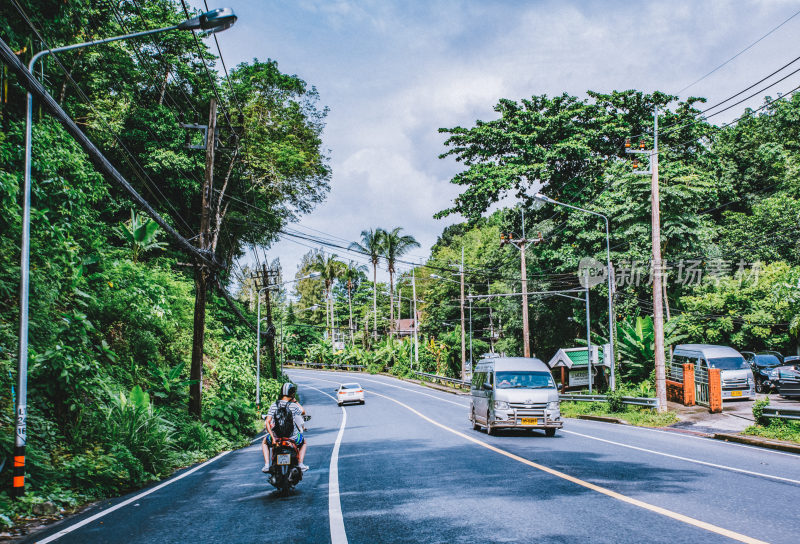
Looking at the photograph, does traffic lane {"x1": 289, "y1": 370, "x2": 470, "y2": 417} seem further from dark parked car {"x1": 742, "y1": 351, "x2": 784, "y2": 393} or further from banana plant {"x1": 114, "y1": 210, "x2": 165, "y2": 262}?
banana plant {"x1": 114, "y1": 210, "x2": 165, "y2": 262}

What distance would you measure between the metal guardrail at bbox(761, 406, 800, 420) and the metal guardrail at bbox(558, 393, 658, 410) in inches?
207

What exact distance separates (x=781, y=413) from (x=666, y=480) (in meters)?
9.31

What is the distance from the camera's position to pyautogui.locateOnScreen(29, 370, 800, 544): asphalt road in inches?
215

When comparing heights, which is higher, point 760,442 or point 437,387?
point 760,442

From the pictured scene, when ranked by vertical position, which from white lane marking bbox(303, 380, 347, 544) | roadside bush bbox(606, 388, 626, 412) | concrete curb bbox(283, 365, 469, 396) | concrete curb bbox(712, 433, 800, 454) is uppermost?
white lane marking bbox(303, 380, 347, 544)

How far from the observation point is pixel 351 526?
591 cm

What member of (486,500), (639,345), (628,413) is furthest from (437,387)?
(486,500)

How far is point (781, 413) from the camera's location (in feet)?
48.1

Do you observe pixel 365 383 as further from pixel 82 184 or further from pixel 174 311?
pixel 82 184

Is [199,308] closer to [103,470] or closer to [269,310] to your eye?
[103,470]

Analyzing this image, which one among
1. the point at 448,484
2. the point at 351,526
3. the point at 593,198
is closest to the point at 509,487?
the point at 448,484

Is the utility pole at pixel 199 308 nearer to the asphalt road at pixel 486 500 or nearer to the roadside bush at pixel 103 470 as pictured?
the asphalt road at pixel 486 500

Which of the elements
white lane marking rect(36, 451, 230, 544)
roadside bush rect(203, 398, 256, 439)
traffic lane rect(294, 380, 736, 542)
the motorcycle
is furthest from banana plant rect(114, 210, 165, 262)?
the motorcycle

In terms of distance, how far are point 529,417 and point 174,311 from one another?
1747cm
